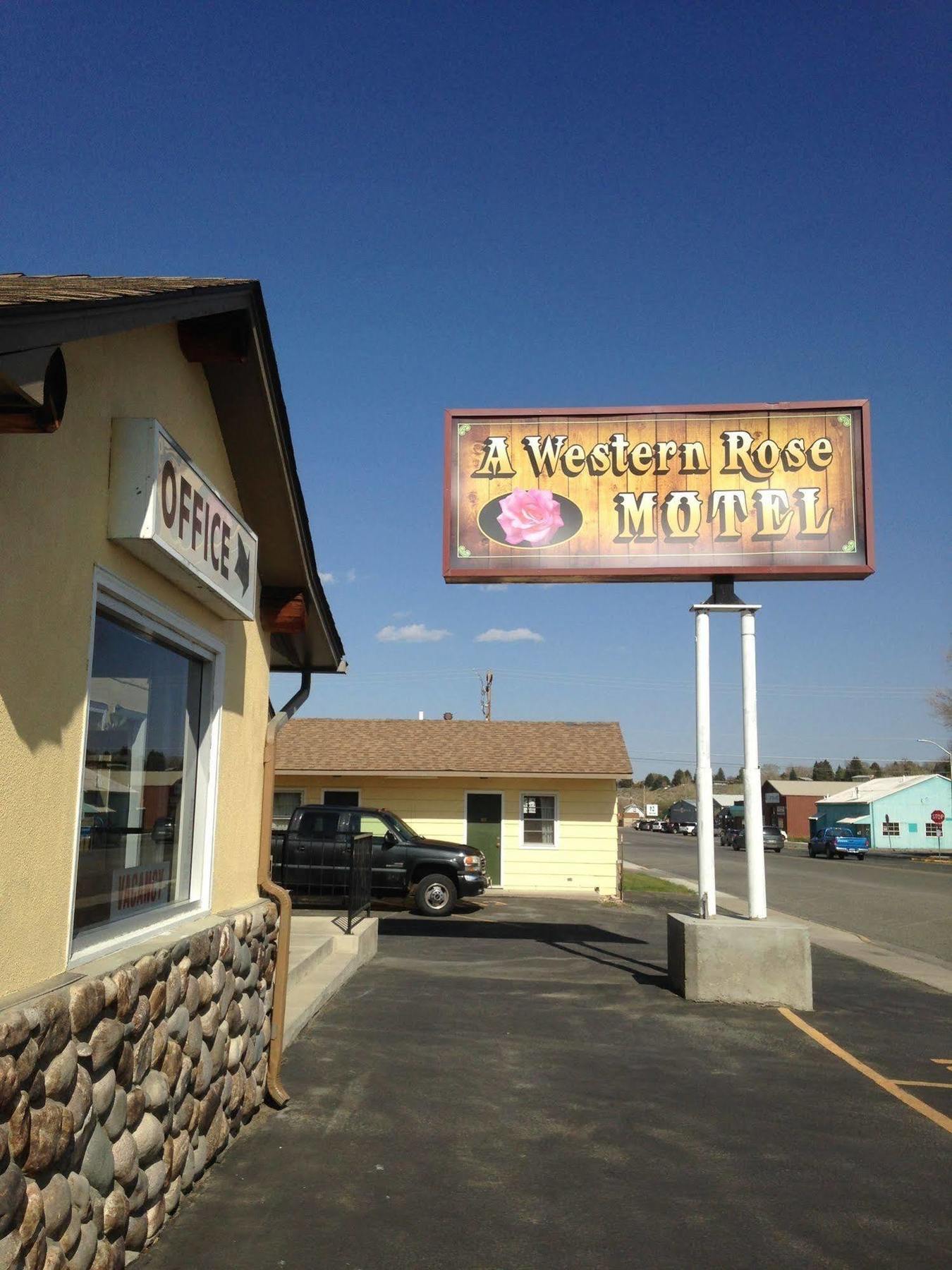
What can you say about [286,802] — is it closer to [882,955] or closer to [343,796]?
→ [343,796]

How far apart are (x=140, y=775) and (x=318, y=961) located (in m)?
6.13

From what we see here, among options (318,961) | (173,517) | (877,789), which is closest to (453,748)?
(318,961)

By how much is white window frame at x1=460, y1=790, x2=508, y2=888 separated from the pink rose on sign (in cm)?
1298

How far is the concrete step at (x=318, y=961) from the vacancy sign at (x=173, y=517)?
12.4 feet

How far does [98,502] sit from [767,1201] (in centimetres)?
466

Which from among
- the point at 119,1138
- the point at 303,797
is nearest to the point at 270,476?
the point at 119,1138

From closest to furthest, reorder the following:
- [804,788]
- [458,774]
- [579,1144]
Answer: [579,1144]
[458,774]
[804,788]

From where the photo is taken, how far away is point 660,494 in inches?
463

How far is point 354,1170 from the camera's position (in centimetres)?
534

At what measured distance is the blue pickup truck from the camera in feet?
168

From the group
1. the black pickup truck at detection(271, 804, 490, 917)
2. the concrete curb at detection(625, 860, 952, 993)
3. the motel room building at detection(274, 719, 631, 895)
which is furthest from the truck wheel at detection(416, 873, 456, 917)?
the motel room building at detection(274, 719, 631, 895)

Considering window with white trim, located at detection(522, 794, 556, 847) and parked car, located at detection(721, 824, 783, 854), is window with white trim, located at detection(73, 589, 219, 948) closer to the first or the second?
window with white trim, located at detection(522, 794, 556, 847)

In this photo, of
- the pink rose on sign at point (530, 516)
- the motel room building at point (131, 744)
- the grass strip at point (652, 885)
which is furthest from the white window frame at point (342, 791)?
the motel room building at point (131, 744)

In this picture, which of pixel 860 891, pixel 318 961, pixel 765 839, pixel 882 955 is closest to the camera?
pixel 318 961
